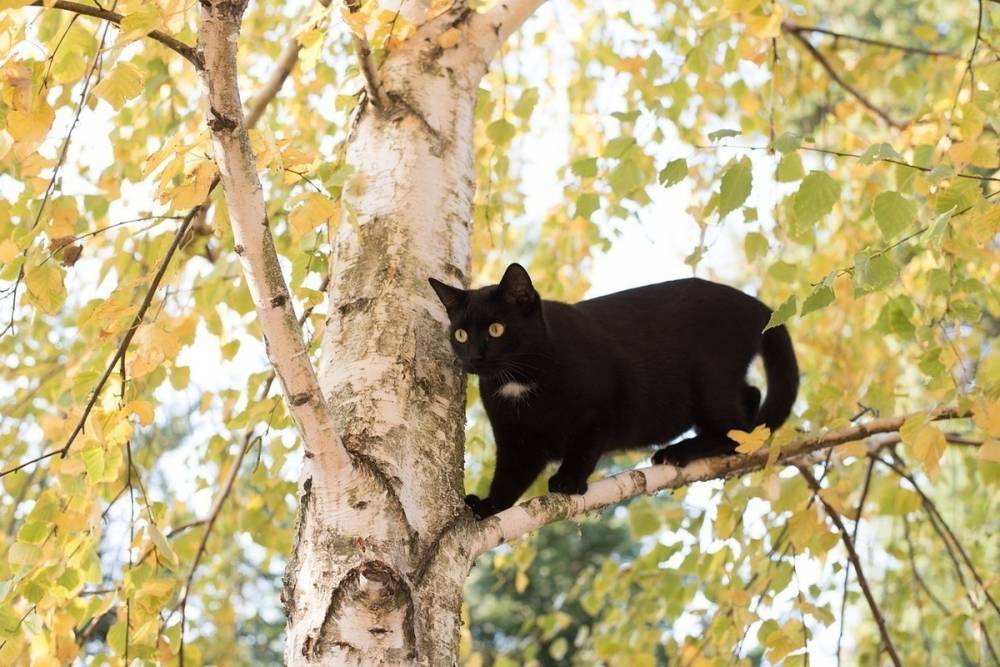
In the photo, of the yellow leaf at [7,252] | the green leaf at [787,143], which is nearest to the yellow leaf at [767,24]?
the green leaf at [787,143]

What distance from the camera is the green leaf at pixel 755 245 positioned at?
99.3 inches

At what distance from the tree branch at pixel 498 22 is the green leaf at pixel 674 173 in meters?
0.51

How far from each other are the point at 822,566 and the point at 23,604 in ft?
6.43

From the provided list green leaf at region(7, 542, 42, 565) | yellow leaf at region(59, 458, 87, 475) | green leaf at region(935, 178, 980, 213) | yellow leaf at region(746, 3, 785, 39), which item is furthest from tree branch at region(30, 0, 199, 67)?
yellow leaf at region(746, 3, 785, 39)

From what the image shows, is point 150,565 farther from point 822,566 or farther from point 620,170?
point 822,566

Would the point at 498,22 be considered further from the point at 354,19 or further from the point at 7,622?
the point at 7,622

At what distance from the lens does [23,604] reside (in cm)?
197

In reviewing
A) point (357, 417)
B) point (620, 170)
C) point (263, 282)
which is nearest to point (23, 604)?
point (357, 417)

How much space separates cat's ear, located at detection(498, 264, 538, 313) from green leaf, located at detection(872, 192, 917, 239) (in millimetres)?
914

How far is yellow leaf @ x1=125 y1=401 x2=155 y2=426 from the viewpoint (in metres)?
1.66

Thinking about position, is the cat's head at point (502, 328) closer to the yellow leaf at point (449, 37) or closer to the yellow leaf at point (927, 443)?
the yellow leaf at point (449, 37)

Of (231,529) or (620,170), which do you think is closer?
(620,170)

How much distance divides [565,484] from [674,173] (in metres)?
0.77

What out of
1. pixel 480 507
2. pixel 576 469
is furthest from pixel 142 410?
pixel 576 469
